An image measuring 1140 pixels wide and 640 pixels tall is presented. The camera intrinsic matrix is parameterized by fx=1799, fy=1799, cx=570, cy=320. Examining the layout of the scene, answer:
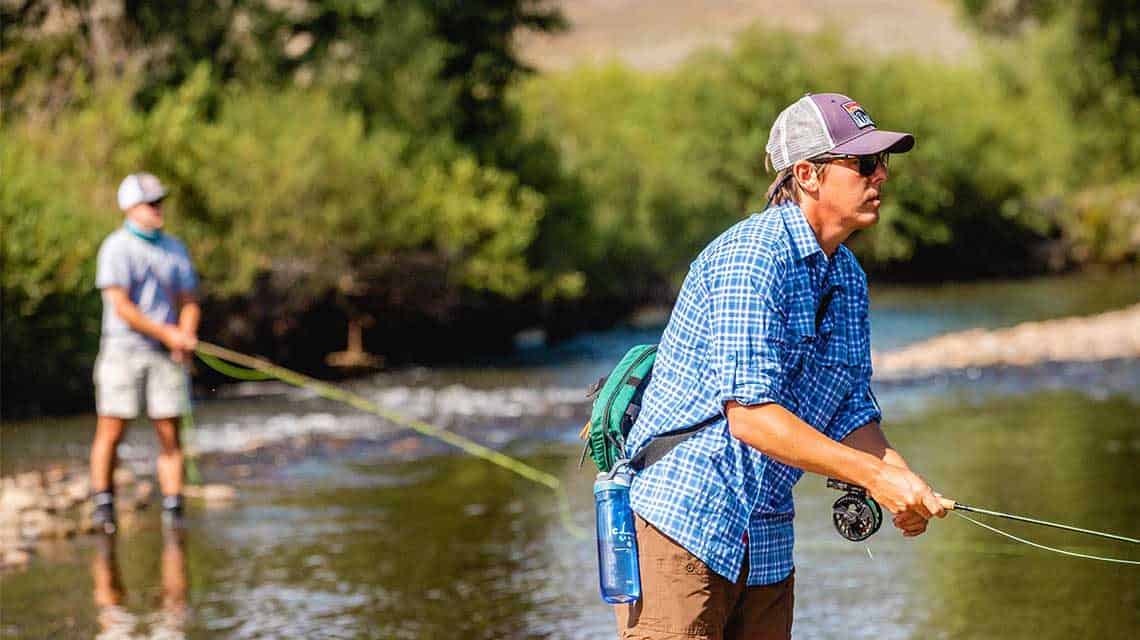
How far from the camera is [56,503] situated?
1196cm

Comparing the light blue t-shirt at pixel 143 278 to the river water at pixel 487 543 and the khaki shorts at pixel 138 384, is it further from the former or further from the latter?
the river water at pixel 487 543


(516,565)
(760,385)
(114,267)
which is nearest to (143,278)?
(114,267)

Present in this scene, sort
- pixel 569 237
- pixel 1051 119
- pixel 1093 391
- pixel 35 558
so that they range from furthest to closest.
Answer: pixel 1051 119 → pixel 569 237 → pixel 1093 391 → pixel 35 558

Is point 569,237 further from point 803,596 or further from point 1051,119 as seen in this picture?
point 1051,119

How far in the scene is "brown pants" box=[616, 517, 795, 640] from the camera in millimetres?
Result: 4180

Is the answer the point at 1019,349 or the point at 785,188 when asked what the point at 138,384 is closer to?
the point at 785,188

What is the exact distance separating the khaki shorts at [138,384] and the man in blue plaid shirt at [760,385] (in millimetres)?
6894

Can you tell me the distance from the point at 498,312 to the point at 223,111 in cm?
586

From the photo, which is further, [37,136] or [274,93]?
[274,93]

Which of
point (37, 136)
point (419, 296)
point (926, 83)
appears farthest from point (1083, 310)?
point (926, 83)

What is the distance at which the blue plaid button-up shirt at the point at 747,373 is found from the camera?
3982 millimetres

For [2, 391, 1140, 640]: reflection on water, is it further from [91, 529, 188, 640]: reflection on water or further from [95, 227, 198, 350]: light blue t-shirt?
[95, 227, 198, 350]: light blue t-shirt

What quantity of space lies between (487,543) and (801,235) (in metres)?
6.68

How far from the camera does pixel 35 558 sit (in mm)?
10133
